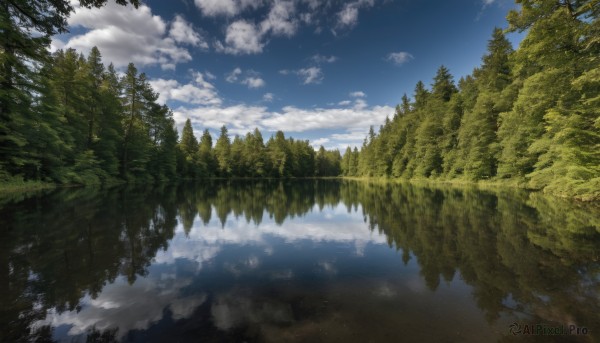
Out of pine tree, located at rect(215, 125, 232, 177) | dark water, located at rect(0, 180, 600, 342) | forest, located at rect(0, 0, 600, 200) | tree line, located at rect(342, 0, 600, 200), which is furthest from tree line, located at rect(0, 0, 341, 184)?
tree line, located at rect(342, 0, 600, 200)

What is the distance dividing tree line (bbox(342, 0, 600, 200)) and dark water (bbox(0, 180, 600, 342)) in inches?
297

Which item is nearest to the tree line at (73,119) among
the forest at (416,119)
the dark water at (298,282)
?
the forest at (416,119)

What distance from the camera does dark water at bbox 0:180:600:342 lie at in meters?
4.22

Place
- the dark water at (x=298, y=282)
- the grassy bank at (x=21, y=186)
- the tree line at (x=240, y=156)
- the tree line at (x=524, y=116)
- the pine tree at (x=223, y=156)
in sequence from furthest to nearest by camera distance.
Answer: the pine tree at (x=223, y=156)
the tree line at (x=240, y=156)
the grassy bank at (x=21, y=186)
the tree line at (x=524, y=116)
the dark water at (x=298, y=282)

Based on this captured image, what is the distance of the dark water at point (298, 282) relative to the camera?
13.8ft

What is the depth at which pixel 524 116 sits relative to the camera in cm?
2398

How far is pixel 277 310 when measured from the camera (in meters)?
4.89

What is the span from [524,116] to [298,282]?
28.1 m

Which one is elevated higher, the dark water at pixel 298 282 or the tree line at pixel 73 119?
the tree line at pixel 73 119

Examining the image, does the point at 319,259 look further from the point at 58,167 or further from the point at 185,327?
the point at 58,167

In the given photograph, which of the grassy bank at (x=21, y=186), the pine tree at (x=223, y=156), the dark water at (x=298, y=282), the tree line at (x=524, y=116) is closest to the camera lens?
the dark water at (x=298, y=282)

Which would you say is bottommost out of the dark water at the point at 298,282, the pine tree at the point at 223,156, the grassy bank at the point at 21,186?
the dark water at the point at 298,282

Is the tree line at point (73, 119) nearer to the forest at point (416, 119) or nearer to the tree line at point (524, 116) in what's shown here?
the forest at point (416, 119)

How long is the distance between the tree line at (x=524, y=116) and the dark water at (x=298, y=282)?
7.55 metres
